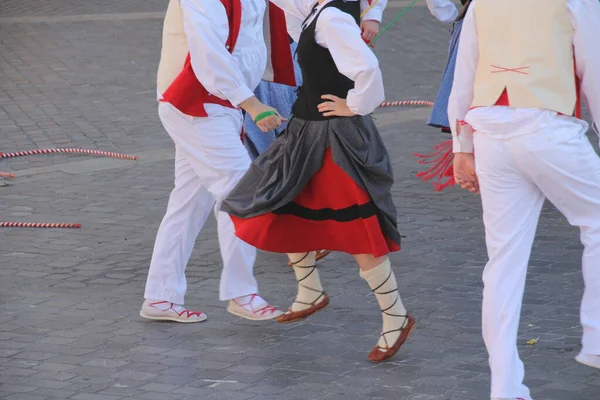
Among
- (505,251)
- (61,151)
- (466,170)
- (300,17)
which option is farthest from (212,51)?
(61,151)

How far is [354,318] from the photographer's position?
5.61 m

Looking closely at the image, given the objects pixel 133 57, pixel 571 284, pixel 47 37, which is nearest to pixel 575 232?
pixel 571 284

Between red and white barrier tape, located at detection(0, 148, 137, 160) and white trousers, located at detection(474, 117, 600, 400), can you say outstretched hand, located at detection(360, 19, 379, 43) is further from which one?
red and white barrier tape, located at detection(0, 148, 137, 160)

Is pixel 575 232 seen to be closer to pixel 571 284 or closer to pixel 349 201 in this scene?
pixel 571 284

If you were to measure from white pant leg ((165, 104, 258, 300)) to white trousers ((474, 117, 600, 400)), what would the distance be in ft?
4.90

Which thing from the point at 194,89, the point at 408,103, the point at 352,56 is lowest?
the point at 408,103

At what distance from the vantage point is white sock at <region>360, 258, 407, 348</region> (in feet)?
16.4

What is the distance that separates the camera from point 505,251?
4.22m

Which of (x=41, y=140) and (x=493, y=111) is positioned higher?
(x=493, y=111)

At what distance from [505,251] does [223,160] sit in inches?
64.7

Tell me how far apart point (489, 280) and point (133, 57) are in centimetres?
949

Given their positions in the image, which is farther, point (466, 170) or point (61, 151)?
point (61, 151)

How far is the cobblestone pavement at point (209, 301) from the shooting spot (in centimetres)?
483

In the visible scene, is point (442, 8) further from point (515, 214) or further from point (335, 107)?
point (515, 214)
